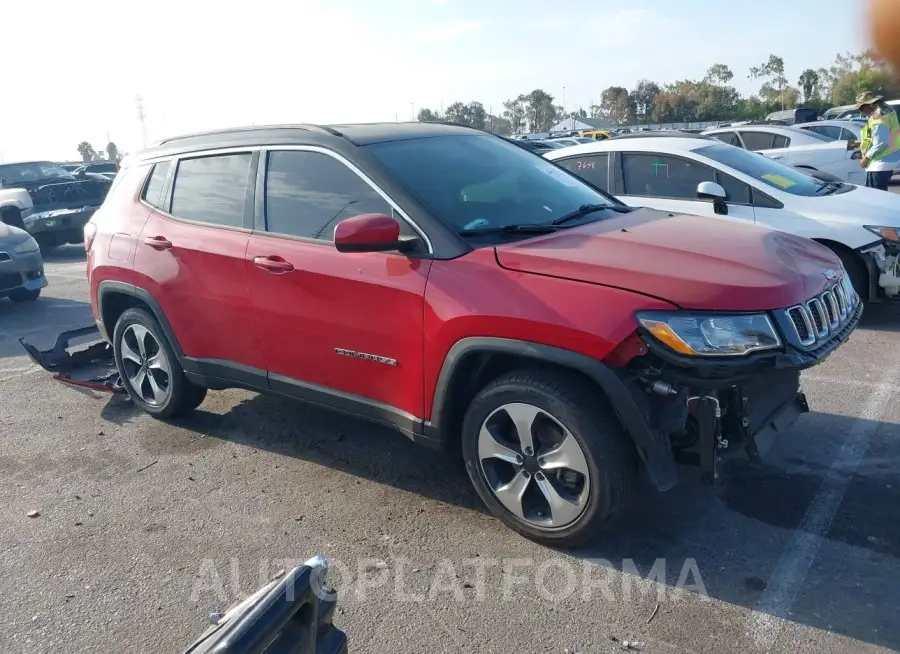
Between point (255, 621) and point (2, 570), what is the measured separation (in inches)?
101

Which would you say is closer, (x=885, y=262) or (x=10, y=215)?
(x=885, y=262)

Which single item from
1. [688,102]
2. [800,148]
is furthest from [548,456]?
[688,102]

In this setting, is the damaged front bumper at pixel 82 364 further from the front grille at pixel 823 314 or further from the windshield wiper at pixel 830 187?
the windshield wiper at pixel 830 187

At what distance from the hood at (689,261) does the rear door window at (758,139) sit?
33.5ft

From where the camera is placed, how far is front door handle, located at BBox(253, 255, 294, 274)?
3997mm

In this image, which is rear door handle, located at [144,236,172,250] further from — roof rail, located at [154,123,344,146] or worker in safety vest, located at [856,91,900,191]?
worker in safety vest, located at [856,91,900,191]

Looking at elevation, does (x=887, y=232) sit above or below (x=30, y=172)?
below

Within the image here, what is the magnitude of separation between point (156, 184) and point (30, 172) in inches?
513

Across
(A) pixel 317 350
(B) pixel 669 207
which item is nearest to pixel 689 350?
(A) pixel 317 350

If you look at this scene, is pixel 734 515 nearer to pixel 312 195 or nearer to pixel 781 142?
pixel 312 195

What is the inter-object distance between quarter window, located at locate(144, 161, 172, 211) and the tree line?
52536 mm

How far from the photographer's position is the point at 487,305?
330 cm

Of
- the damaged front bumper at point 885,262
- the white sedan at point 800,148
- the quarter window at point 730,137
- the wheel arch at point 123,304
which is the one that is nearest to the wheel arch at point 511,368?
the wheel arch at point 123,304

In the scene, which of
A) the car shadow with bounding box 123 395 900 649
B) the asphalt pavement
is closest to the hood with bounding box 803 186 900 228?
the asphalt pavement
